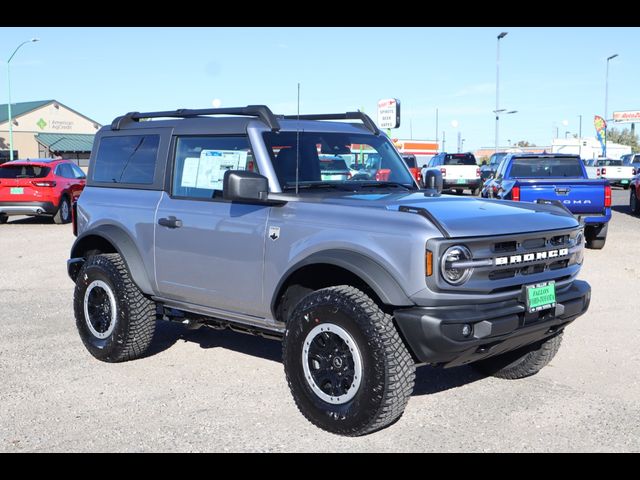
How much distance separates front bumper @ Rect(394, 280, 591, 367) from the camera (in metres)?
4.29

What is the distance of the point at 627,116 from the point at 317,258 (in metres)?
104

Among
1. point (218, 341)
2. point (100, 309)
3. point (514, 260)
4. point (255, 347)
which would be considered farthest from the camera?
point (218, 341)

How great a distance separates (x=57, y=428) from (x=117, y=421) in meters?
0.36

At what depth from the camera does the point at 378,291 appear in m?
4.45

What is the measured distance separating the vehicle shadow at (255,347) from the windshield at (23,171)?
460 inches

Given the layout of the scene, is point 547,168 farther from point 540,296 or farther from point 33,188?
point 33,188

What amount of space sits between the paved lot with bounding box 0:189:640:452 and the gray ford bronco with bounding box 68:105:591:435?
0.25 meters

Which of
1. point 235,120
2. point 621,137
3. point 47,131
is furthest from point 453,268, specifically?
point 621,137

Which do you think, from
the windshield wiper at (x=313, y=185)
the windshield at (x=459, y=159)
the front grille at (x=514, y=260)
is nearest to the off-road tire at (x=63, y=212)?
the windshield wiper at (x=313, y=185)

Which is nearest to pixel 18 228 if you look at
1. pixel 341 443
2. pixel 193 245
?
pixel 193 245

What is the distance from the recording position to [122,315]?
20.1 ft

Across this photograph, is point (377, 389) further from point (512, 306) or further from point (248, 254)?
point (248, 254)

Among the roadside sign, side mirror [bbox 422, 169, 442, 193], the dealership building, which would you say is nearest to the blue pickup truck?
side mirror [bbox 422, 169, 442, 193]
